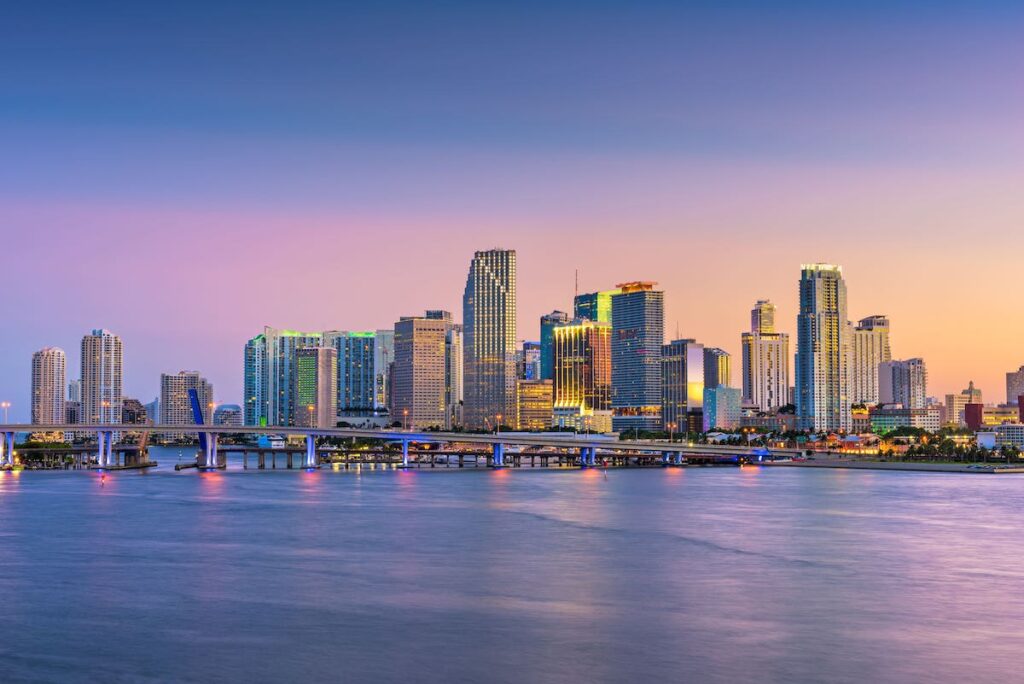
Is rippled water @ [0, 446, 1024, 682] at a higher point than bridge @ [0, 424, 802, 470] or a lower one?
lower

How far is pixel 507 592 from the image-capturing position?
43938 mm

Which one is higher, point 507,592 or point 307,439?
point 307,439

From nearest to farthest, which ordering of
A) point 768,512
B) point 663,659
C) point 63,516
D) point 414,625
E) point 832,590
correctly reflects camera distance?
point 663,659
point 414,625
point 832,590
point 63,516
point 768,512

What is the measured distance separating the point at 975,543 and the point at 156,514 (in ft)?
174

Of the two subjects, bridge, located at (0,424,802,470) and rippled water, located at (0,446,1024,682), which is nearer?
rippled water, located at (0,446,1024,682)

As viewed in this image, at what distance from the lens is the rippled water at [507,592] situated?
3183cm

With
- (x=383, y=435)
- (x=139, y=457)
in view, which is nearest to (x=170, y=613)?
(x=383, y=435)

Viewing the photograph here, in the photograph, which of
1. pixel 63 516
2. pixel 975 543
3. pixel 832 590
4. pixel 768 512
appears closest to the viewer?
pixel 832 590

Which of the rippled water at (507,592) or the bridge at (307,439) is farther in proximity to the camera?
the bridge at (307,439)

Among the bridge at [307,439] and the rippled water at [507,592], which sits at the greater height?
the bridge at [307,439]

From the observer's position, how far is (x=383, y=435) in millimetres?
166625

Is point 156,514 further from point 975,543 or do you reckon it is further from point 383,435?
point 383,435

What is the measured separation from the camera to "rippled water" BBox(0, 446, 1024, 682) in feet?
104

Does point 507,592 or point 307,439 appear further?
point 307,439
